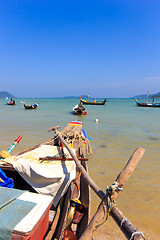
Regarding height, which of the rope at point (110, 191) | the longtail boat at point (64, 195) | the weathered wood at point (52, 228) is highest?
the rope at point (110, 191)

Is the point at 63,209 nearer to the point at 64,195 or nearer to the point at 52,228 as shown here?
the point at 64,195

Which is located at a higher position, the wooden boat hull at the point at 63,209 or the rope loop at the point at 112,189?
the rope loop at the point at 112,189

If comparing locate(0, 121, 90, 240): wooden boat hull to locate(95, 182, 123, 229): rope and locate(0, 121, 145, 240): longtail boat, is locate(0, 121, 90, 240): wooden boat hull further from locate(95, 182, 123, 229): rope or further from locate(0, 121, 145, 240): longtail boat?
locate(95, 182, 123, 229): rope

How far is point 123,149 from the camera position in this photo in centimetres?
933

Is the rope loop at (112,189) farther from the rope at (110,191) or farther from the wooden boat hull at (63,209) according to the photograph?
the wooden boat hull at (63,209)

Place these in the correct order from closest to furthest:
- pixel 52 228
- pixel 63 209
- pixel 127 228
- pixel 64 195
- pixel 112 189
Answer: pixel 127 228
pixel 112 189
pixel 52 228
pixel 63 209
pixel 64 195

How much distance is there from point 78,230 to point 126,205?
2.06 m

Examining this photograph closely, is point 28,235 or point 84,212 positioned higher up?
point 28,235

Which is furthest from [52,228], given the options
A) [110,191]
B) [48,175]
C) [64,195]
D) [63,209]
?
[110,191]

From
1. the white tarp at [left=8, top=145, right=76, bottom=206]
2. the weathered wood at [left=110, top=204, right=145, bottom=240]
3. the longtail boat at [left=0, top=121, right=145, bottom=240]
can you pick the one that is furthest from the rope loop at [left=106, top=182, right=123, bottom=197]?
the white tarp at [left=8, top=145, right=76, bottom=206]

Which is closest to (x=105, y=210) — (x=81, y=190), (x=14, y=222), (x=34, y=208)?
(x=34, y=208)

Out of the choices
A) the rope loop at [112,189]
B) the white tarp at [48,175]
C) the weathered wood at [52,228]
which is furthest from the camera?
the white tarp at [48,175]

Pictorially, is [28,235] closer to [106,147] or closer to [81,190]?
[81,190]

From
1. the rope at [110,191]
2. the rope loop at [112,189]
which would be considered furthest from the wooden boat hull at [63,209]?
the rope loop at [112,189]
